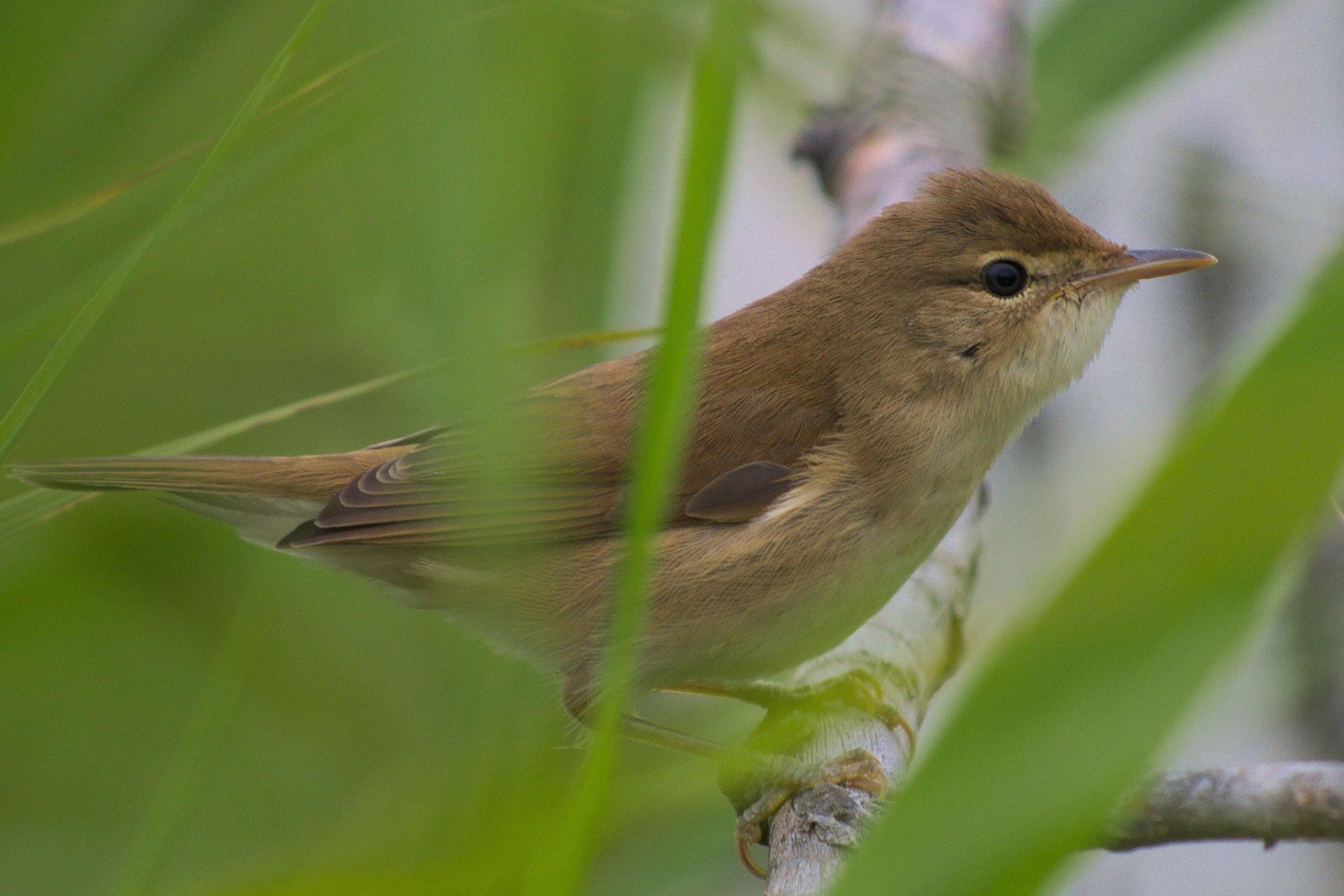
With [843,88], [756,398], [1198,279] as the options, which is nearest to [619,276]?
[756,398]

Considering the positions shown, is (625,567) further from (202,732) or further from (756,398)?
(756,398)

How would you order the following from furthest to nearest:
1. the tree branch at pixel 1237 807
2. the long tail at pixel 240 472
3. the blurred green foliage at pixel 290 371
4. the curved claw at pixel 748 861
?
the curved claw at pixel 748 861 < the long tail at pixel 240 472 < the tree branch at pixel 1237 807 < the blurred green foliage at pixel 290 371

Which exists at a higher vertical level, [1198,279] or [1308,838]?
[1198,279]

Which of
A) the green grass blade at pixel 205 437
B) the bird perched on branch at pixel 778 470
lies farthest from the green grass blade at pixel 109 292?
the bird perched on branch at pixel 778 470

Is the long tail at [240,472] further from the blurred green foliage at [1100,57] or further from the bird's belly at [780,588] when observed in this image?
the blurred green foliage at [1100,57]

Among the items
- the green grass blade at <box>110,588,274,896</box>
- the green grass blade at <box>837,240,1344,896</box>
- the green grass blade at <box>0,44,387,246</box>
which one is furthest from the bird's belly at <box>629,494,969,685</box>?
the green grass blade at <box>837,240,1344,896</box>

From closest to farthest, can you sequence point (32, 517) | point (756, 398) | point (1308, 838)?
point (1308, 838)
point (32, 517)
point (756, 398)

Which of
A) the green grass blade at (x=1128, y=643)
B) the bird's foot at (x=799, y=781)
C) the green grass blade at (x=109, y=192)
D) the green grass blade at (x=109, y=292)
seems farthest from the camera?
the bird's foot at (x=799, y=781)

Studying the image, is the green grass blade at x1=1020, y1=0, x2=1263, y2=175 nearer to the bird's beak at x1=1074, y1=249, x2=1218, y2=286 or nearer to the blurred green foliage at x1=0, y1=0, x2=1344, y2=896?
the blurred green foliage at x1=0, y1=0, x2=1344, y2=896
